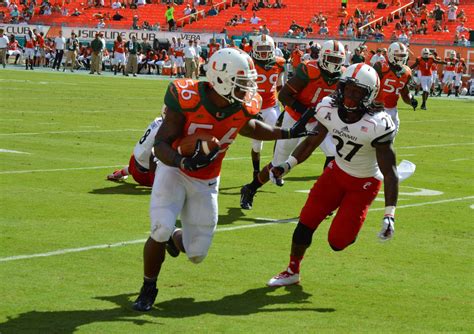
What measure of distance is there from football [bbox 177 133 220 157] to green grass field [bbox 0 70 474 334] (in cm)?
107

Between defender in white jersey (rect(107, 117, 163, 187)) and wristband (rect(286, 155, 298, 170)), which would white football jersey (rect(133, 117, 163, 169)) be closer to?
defender in white jersey (rect(107, 117, 163, 187))

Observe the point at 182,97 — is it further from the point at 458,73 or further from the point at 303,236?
the point at 458,73

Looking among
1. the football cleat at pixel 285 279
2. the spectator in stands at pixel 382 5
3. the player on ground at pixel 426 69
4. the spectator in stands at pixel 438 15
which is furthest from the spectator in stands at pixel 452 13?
the football cleat at pixel 285 279

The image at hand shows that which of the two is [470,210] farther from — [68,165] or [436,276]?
[68,165]

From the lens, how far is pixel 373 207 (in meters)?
11.3

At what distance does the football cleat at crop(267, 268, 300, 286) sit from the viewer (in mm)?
7258

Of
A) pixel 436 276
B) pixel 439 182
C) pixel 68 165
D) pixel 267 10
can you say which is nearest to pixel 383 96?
pixel 439 182

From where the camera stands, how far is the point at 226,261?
800 centimetres

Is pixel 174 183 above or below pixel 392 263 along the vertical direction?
above

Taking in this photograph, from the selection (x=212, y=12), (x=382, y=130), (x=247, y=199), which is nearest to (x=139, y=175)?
(x=247, y=199)

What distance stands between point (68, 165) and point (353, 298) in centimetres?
735

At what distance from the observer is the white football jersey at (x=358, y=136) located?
7215 mm

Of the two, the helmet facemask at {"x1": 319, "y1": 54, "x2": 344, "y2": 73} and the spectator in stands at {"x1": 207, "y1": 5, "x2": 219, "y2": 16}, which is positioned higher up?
the spectator in stands at {"x1": 207, "y1": 5, "x2": 219, "y2": 16}

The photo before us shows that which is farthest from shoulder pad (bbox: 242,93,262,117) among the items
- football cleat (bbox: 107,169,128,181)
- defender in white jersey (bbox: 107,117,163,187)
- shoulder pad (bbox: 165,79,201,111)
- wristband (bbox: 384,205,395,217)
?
football cleat (bbox: 107,169,128,181)
